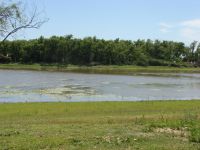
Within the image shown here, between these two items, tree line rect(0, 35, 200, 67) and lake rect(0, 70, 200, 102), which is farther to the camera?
tree line rect(0, 35, 200, 67)

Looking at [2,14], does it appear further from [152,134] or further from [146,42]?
[146,42]

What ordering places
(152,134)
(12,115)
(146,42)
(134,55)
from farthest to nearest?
(146,42), (134,55), (12,115), (152,134)

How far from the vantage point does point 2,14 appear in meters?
11.8

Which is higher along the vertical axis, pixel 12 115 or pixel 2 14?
pixel 2 14

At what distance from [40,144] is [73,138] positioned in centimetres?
118

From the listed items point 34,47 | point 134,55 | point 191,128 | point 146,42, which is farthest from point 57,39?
point 191,128

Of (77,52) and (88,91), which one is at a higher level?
(77,52)

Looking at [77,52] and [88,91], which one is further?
[77,52]

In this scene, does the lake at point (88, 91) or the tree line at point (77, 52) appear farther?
the tree line at point (77, 52)

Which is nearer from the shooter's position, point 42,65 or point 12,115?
point 12,115

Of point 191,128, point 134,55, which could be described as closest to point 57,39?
point 134,55

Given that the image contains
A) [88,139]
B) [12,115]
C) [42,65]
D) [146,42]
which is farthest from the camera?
[146,42]

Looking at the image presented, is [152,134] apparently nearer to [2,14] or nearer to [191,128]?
[191,128]

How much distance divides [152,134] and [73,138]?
7.86 feet
